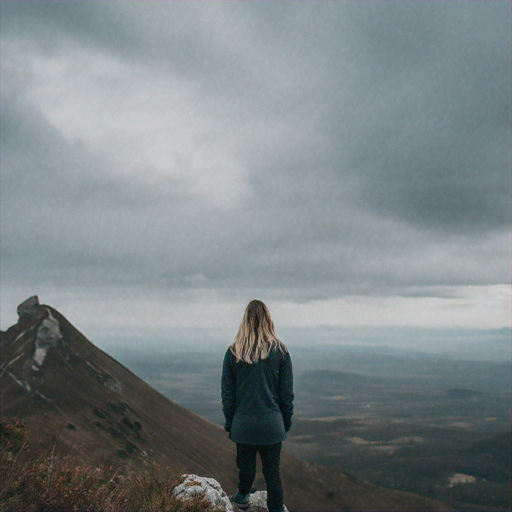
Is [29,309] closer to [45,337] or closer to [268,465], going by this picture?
[45,337]

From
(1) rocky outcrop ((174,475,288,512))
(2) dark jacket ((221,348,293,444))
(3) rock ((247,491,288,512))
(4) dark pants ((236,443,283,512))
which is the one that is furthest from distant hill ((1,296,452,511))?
(2) dark jacket ((221,348,293,444))

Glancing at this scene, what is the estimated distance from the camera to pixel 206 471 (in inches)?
4181

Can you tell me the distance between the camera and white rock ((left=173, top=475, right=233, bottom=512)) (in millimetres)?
8285

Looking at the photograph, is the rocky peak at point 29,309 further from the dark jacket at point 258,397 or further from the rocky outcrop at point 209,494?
the dark jacket at point 258,397

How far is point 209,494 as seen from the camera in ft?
27.9

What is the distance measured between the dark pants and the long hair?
1556mm

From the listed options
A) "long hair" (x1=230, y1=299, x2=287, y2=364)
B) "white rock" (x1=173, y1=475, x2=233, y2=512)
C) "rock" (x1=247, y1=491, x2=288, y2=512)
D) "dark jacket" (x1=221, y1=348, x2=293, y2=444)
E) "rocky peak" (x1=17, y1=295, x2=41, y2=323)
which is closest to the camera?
"dark jacket" (x1=221, y1=348, x2=293, y2=444)

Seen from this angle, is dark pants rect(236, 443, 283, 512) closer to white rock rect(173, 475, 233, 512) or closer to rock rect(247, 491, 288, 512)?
white rock rect(173, 475, 233, 512)

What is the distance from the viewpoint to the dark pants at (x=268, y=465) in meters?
7.92

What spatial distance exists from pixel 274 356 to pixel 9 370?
10842 cm

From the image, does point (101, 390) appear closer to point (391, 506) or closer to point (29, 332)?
point (29, 332)

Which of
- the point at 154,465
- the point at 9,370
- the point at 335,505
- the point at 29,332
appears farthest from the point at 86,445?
the point at 154,465

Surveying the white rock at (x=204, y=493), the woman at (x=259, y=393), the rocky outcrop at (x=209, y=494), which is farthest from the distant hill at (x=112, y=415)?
the woman at (x=259, y=393)

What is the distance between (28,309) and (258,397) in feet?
446
